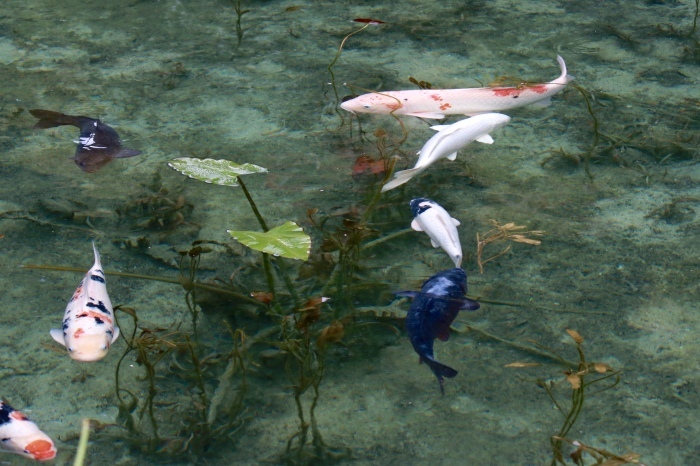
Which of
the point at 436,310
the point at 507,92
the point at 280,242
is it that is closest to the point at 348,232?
the point at 280,242

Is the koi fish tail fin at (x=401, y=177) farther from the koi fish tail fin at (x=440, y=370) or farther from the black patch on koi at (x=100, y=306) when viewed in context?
the black patch on koi at (x=100, y=306)

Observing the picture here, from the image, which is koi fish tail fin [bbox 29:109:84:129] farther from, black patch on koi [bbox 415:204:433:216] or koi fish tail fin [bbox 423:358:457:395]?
koi fish tail fin [bbox 423:358:457:395]

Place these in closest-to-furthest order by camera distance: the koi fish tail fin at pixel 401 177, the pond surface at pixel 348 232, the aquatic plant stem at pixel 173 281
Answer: the pond surface at pixel 348 232, the aquatic plant stem at pixel 173 281, the koi fish tail fin at pixel 401 177

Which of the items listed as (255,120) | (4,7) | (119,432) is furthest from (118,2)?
Result: (119,432)

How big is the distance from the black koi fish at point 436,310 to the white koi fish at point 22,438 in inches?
51.0

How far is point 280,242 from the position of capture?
2875 millimetres

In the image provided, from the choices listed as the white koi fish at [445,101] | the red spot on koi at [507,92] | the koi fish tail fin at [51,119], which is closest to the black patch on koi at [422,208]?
the white koi fish at [445,101]

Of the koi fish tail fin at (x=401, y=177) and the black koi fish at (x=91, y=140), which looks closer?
the koi fish tail fin at (x=401, y=177)

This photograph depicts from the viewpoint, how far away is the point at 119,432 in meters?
2.62

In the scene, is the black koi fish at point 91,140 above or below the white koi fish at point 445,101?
below

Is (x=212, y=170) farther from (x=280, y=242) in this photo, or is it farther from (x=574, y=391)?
(x=574, y=391)

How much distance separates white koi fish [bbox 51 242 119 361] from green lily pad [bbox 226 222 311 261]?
0.56 meters

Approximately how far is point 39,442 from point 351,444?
101cm

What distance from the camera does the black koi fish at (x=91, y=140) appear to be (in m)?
4.00
